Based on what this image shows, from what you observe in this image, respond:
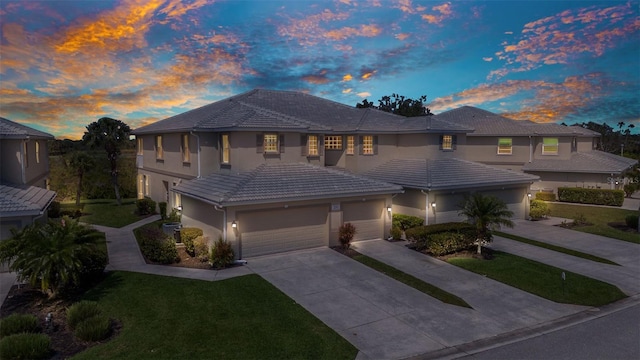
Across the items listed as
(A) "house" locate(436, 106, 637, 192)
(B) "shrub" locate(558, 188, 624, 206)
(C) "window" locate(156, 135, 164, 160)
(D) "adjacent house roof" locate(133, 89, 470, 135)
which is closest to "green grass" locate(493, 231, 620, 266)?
(D) "adjacent house roof" locate(133, 89, 470, 135)

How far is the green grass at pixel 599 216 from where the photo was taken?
22166 mm

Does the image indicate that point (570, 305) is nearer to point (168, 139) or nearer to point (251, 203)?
point (251, 203)

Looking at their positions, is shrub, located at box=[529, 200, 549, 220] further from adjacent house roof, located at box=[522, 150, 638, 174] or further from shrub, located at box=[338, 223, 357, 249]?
shrub, located at box=[338, 223, 357, 249]

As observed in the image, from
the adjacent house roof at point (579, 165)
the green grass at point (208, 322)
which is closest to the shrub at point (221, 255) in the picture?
the green grass at point (208, 322)

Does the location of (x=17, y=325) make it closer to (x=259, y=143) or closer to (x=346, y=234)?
(x=346, y=234)

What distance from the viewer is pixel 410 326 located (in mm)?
10875

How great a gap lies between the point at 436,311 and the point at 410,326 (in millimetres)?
1499

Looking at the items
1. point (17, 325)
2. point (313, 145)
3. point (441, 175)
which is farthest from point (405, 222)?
point (17, 325)

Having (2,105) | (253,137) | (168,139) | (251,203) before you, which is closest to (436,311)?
(251,203)

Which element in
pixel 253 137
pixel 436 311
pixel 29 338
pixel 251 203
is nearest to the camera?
pixel 29 338

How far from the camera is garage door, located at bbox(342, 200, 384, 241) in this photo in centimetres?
1972

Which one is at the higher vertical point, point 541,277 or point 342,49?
point 342,49

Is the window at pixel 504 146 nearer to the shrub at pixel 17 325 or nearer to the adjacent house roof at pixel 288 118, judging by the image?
the adjacent house roof at pixel 288 118

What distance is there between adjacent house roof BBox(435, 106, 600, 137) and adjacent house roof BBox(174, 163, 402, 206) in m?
17.4
